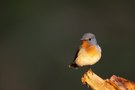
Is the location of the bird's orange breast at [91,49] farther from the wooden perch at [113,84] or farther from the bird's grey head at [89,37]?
the wooden perch at [113,84]

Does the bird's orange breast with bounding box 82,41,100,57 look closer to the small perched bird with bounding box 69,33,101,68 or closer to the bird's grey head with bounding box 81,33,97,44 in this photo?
the small perched bird with bounding box 69,33,101,68

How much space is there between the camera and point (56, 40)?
54.5 feet

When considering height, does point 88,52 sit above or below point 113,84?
above

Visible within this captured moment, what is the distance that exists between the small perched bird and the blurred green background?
626 cm

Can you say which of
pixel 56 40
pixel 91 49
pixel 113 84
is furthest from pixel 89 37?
pixel 56 40

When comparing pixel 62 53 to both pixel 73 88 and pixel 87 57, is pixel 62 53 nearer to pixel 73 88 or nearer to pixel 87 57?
pixel 73 88

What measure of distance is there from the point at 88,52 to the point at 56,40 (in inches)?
331

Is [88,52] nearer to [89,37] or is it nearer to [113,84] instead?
[89,37]

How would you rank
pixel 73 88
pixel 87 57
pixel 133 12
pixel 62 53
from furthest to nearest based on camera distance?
pixel 133 12 → pixel 62 53 → pixel 73 88 → pixel 87 57

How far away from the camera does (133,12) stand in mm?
17078

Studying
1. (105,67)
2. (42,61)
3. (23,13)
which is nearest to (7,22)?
(23,13)

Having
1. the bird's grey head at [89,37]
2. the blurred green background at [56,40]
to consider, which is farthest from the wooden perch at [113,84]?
the blurred green background at [56,40]

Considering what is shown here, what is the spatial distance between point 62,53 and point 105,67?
1216 millimetres

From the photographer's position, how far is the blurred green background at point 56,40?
15344mm
